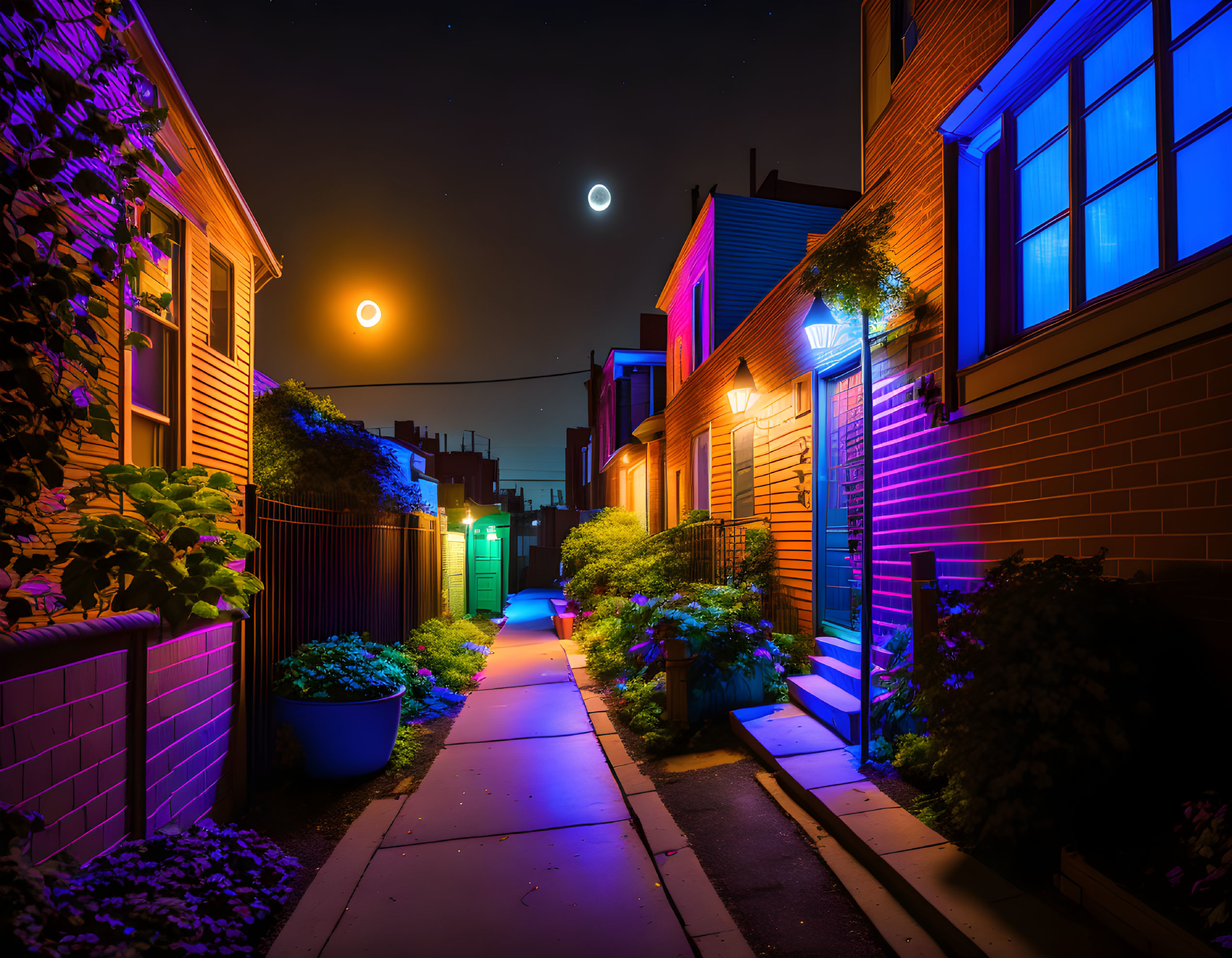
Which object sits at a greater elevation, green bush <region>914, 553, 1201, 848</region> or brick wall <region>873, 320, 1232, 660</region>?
brick wall <region>873, 320, 1232, 660</region>

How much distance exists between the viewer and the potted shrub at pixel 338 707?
4.46 meters

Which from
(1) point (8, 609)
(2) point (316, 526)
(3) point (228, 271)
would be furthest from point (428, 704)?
(3) point (228, 271)

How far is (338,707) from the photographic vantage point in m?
4.46

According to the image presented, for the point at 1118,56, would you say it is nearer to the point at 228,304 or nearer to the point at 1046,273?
the point at 1046,273

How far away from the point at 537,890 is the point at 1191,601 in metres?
3.23

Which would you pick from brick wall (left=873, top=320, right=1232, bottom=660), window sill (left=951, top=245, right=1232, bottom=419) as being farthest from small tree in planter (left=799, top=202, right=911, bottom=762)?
window sill (left=951, top=245, right=1232, bottom=419)

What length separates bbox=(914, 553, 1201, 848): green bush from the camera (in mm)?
2545

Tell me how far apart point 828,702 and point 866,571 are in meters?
1.28

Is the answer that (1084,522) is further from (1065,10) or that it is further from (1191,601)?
(1065,10)

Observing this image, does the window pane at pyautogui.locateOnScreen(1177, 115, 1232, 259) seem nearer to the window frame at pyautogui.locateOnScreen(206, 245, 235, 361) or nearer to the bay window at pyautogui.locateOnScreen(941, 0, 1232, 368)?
the bay window at pyautogui.locateOnScreen(941, 0, 1232, 368)

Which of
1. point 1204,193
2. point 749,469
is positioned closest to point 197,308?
point 749,469

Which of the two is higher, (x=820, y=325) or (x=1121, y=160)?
(x=1121, y=160)

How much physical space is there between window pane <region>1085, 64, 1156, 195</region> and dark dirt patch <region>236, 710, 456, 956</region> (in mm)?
5527

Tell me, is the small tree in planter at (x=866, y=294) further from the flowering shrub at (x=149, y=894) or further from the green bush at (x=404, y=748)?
the flowering shrub at (x=149, y=894)
